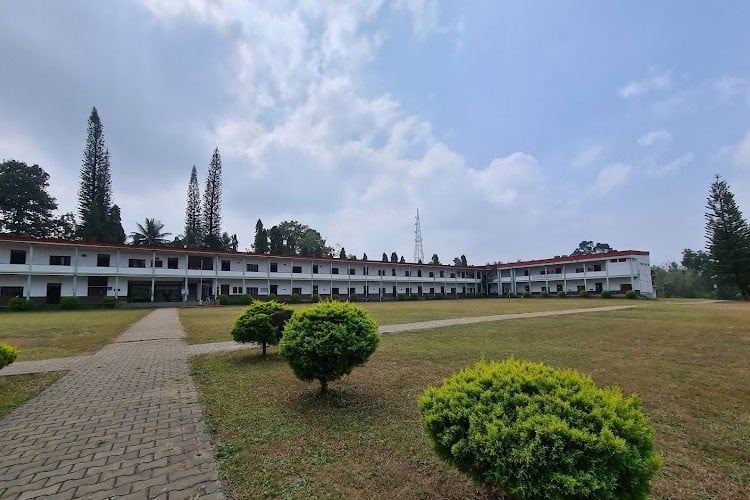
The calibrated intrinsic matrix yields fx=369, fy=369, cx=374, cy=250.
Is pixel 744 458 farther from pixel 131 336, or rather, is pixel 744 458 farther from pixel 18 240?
pixel 18 240

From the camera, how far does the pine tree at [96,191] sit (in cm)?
4347

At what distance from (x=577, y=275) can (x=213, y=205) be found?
51.8 metres

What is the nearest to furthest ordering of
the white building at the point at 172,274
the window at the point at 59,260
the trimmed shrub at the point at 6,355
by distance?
the trimmed shrub at the point at 6,355 < the white building at the point at 172,274 < the window at the point at 59,260

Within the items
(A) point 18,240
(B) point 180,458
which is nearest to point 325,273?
(A) point 18,240

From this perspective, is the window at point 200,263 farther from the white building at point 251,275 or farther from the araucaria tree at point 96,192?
the araucaria tree at point 96,192

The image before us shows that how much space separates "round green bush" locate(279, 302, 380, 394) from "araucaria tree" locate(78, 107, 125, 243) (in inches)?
1941

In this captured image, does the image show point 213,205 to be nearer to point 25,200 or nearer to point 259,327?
point 25,200

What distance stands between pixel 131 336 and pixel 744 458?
16.4 m

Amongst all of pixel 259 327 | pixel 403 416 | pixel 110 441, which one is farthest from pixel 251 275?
pixel 403 416

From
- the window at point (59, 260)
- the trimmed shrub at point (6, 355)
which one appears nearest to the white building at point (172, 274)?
the window at point (59, 260)

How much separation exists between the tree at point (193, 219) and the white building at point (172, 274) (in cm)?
1309

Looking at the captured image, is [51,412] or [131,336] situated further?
[131,336]

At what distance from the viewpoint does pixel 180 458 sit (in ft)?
Result: 12.0

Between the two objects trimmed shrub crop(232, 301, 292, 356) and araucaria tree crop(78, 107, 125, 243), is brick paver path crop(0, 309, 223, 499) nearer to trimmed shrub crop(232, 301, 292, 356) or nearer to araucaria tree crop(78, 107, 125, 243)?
trimmed shrub crop(232, 301, 292, 356)
